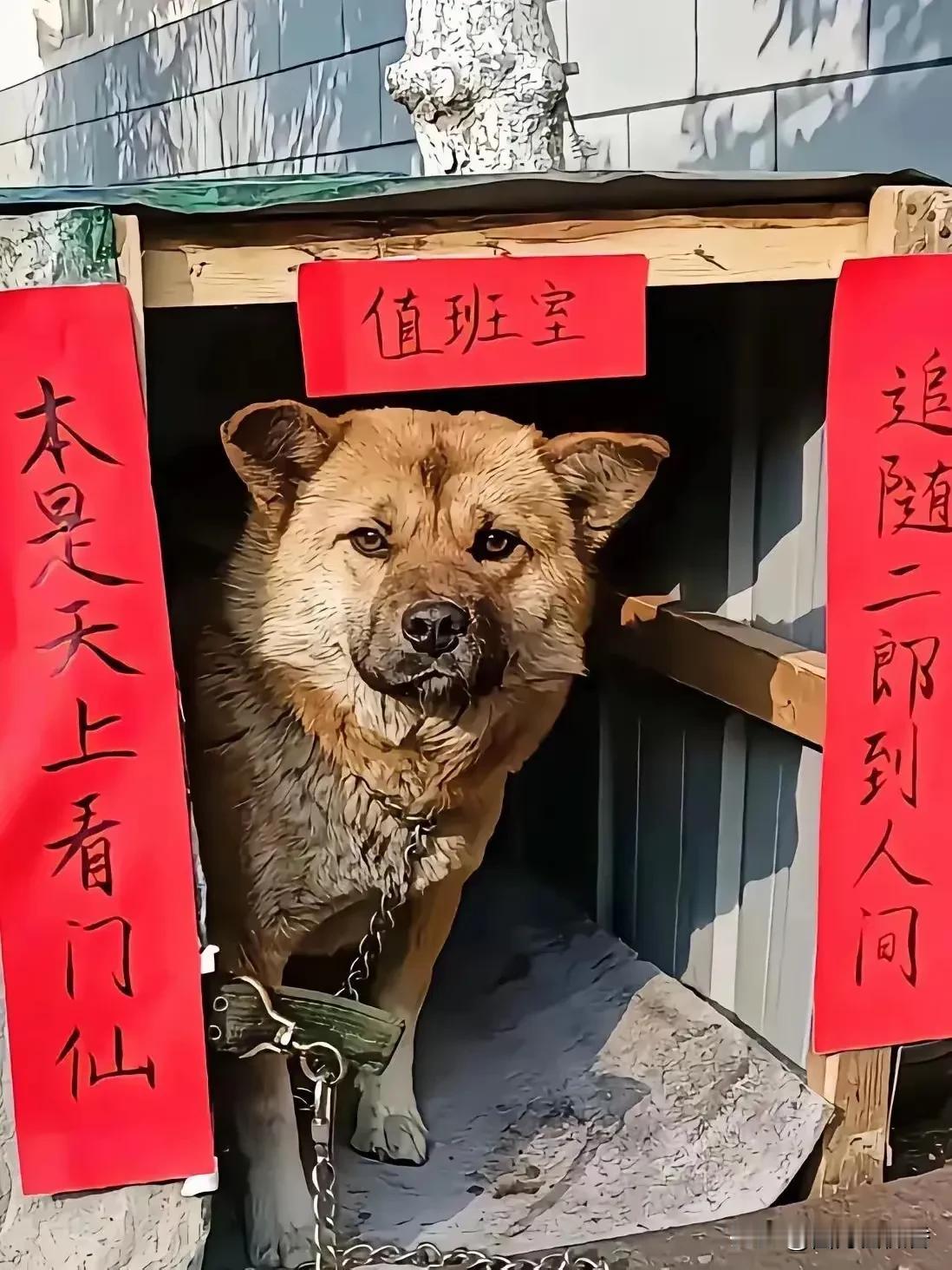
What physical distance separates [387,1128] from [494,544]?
721 mm

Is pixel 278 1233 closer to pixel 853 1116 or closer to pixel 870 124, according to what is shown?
pixel 853 1116

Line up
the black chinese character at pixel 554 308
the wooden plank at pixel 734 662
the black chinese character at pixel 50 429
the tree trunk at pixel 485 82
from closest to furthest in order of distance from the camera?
the black chinese character at pixel 50 429
the black chinese character at pixel 554 308
the wooden plank at pixel 734 662
the tree trunk at pixel 485 82

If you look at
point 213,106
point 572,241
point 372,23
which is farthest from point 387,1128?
point 213,106

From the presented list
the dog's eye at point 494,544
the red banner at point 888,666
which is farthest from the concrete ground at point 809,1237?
the dog's eye at point 494,544

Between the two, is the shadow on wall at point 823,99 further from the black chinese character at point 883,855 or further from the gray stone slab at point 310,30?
the gray stone slab at point 310,30

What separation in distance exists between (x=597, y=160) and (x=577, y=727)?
3.29 ft

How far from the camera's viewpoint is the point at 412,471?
1190mm

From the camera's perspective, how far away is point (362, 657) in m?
1.17

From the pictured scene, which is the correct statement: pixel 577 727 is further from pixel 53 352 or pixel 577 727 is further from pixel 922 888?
pixel 53 352

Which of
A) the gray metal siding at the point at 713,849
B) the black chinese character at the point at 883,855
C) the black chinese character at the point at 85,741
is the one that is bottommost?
the gray metal siding at the point at 713,849

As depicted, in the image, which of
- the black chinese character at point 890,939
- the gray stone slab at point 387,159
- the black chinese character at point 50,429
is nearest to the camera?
the black chinese character at point 50,429

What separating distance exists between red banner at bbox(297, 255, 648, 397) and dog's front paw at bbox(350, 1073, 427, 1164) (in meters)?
0.86

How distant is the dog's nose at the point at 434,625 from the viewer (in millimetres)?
1124

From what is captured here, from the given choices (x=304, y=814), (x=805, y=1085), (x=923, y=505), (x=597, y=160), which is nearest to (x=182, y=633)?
(x=304, y=814)
